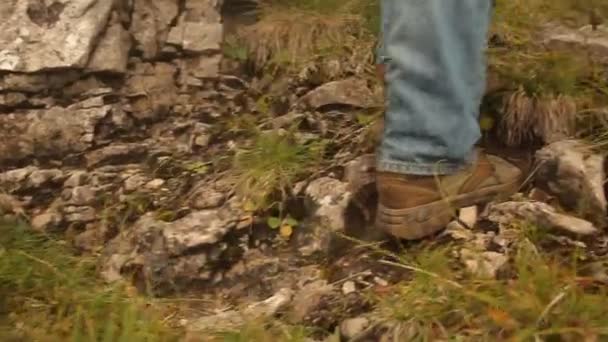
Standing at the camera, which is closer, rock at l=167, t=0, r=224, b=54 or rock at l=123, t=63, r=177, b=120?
rock at l=123, t=63, r=177, b=120

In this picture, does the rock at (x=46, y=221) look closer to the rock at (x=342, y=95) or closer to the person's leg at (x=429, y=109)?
the rock at (x=342, y=95)

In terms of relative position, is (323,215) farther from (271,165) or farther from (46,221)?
(46,221)

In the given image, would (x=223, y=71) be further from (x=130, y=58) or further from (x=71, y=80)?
(x=71, y=80)

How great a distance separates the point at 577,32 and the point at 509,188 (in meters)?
Result: 0.96

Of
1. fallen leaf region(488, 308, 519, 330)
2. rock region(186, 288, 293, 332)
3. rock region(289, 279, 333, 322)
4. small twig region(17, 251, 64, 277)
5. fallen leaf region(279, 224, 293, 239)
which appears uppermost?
fallen leaf region(279, 224, 293, 239)

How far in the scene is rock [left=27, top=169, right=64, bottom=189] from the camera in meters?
2.95

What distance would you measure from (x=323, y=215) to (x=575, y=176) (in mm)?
842

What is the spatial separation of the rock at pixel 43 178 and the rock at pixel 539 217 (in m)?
1.63

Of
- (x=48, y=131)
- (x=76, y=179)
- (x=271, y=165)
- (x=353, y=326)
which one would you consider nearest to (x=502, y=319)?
(x=353, y=326)

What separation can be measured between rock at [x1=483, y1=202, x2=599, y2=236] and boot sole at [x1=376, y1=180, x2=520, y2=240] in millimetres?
86

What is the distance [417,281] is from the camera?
2.21m

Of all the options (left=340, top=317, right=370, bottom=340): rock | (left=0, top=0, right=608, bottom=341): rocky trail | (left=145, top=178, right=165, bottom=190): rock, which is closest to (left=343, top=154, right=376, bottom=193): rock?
(left=0, top=0, right=608, bottom=341): rocky trail

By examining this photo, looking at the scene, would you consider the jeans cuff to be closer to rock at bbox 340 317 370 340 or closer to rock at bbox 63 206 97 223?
rock at bbox 340 317 370 340

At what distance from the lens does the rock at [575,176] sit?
2.44 meters
